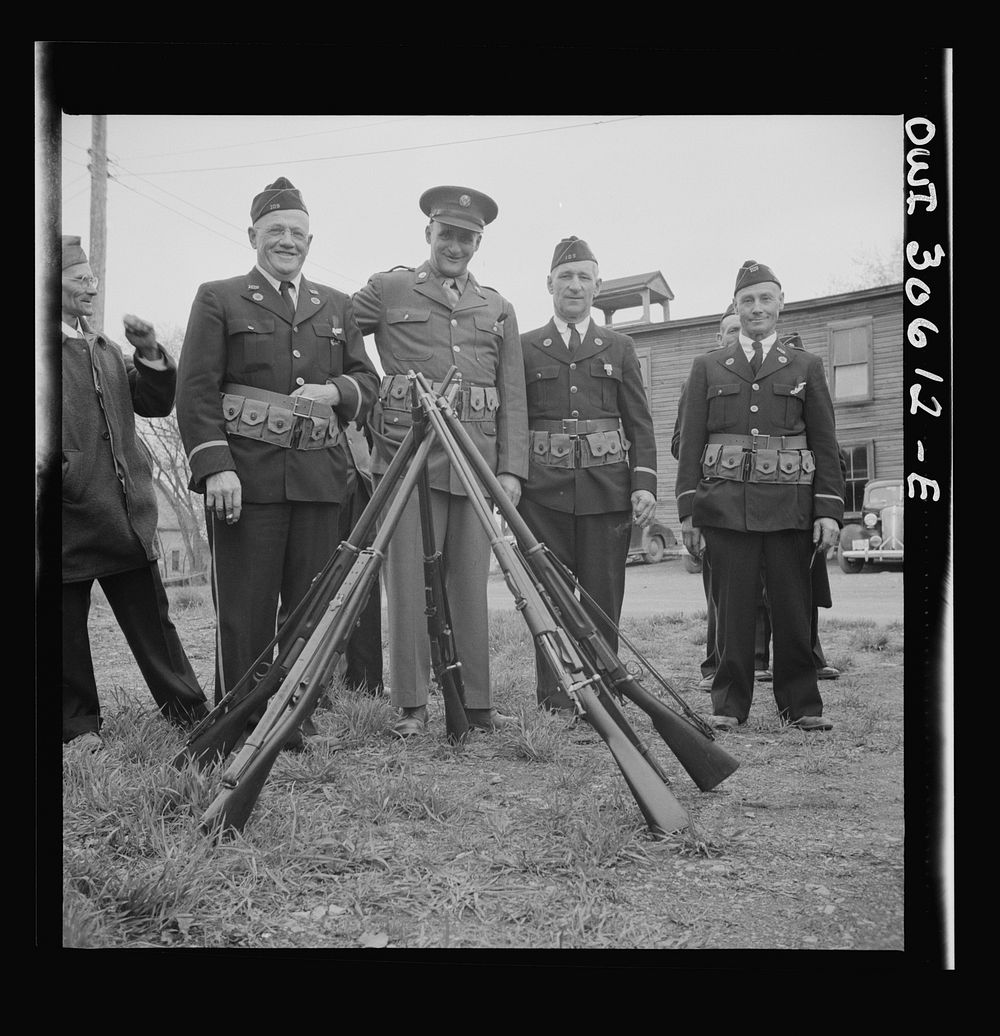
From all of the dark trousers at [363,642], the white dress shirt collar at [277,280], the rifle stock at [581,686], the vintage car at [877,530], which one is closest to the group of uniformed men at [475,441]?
the white dress shirt collar at [277,280]

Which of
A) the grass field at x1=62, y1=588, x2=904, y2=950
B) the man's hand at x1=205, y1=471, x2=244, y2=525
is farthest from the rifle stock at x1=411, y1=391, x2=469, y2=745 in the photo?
the man's hand at x1=205, y1=471, x2=244, y2=525

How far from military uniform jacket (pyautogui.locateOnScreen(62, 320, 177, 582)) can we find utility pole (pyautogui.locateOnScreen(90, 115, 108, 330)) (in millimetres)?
231

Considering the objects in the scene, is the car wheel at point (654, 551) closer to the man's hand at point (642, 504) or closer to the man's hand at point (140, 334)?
the man's hand at point (642, 504)

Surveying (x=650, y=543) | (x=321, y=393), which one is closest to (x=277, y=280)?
(x=321, y=393)

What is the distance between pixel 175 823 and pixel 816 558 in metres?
2.70

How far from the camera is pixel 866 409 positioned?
3.33 meters

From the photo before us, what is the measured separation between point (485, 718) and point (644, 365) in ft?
5.35

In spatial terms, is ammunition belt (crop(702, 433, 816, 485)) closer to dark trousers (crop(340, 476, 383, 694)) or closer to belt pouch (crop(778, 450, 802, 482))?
belt pouch (crop(778, 450, 802, 482))

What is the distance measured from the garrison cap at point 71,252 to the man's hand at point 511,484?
170 centimetres

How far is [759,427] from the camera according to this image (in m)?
3.80

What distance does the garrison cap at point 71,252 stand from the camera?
120 inches

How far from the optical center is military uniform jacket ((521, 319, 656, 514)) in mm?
3904
